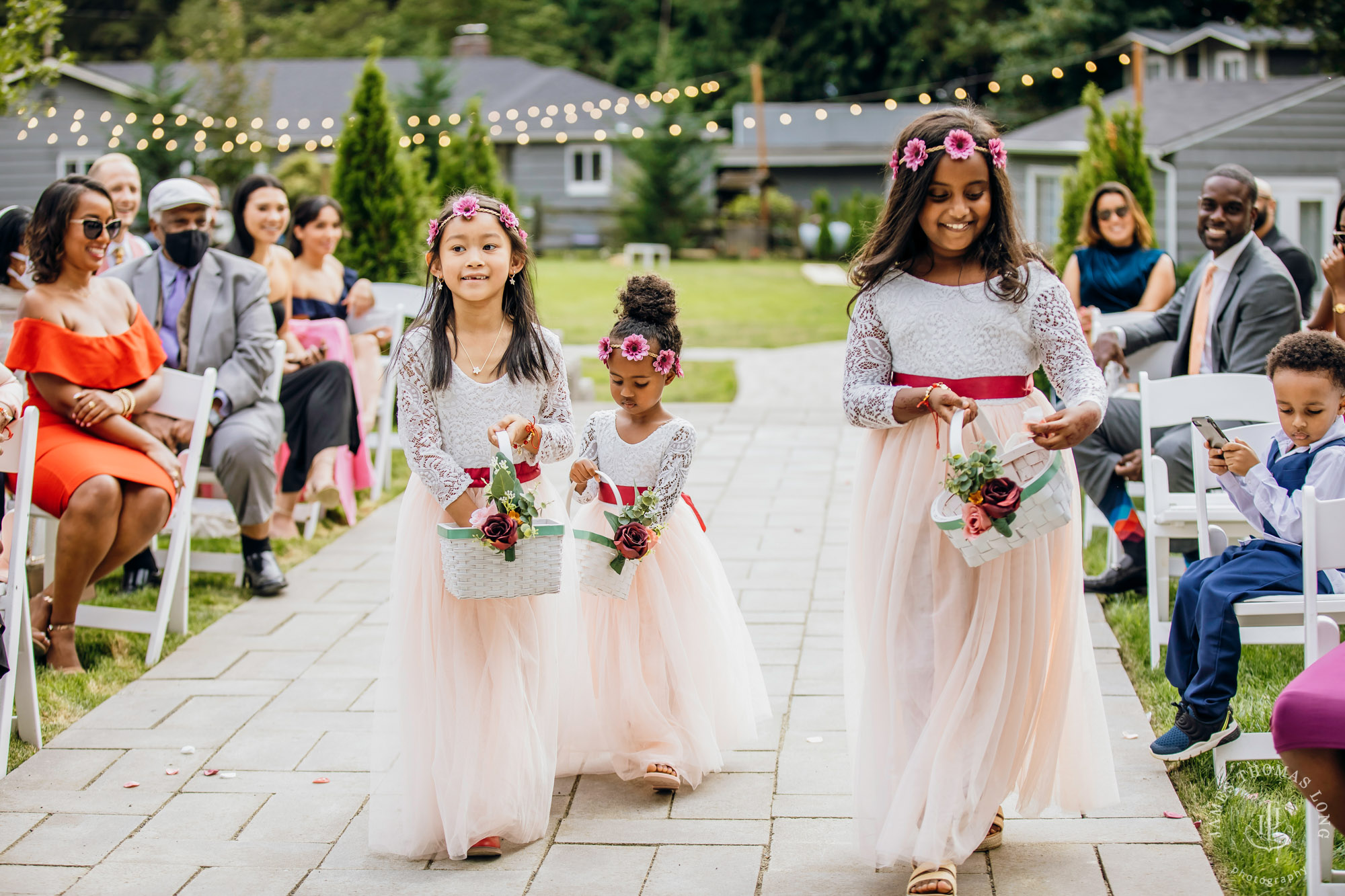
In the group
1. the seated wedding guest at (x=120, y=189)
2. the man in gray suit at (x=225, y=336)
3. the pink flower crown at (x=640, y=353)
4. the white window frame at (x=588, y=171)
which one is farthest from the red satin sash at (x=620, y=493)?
the white window frame at (x=588, y=171)

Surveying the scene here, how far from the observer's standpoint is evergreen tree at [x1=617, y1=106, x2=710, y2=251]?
31125 millimetres

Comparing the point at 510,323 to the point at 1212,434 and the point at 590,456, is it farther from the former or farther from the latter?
the point at 1212,434

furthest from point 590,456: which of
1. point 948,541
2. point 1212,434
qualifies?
point 1212,434

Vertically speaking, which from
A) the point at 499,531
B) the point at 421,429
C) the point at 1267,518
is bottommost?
the point at 1267,518

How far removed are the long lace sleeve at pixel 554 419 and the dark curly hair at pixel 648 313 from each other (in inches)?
8.2

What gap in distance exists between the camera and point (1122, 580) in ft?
18.8

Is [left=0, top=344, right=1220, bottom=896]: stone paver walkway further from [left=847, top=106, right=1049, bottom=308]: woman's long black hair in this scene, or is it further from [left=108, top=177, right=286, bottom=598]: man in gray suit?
[left=847, top=106, right=1049, bottom=308]: woman's long black hair

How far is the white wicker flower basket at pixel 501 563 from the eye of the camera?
3191 millimetres

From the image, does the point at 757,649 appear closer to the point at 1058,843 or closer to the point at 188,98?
the point at 1058,843

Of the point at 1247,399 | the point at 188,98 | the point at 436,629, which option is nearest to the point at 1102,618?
the point at 1247,399

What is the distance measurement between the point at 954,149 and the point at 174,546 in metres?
3.59

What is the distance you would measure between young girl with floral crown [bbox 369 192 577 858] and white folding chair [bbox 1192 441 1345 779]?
188cm

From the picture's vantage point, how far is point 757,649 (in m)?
5.20

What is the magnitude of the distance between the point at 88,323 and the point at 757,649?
9.62ft
